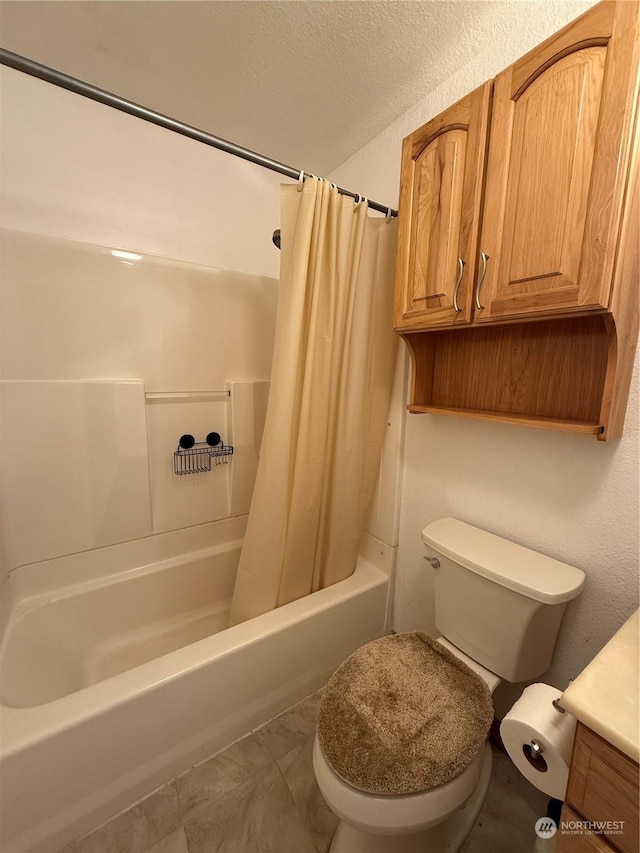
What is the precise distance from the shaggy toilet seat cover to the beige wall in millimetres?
381

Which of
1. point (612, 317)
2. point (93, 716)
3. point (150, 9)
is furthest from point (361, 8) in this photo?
point (93, 716)

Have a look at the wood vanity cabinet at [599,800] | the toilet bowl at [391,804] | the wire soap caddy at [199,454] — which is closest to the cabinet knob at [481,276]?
the wood vanity cabinet at [599,800]

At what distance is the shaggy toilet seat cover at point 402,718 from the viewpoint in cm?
74

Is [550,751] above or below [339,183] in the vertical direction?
below

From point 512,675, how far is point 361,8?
2.00 meters

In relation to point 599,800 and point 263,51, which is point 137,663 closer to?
point 599,800

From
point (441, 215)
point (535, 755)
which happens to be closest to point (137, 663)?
point (535, 755)

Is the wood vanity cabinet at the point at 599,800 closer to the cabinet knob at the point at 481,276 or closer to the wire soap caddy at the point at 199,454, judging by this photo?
the cabinet knob at the point at 481,276

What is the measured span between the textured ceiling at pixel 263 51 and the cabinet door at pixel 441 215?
1.14 feet

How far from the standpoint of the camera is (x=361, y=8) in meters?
0.99

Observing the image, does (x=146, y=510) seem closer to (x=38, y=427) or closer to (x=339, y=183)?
(x=38, y=427)

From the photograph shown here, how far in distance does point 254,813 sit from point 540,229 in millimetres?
1794

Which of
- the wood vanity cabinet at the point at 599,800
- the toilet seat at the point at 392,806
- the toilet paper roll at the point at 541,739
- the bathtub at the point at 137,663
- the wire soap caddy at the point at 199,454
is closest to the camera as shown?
the wood vanity cabinet at the point at 599,800

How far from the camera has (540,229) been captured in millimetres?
794
